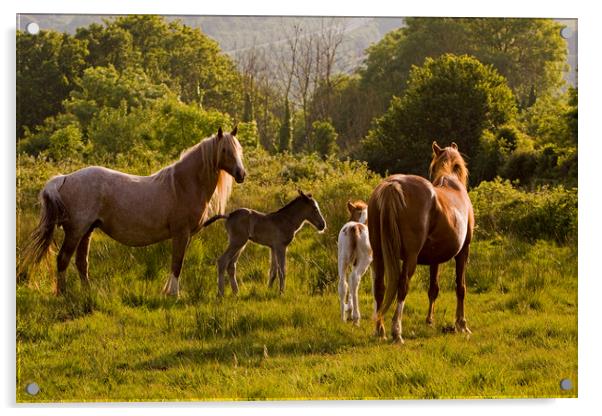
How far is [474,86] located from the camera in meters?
8.97

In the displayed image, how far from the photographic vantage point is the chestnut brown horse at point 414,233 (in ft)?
25.5

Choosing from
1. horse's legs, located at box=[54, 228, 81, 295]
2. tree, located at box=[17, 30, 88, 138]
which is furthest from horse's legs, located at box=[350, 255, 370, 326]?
tree, located at box=[17, 30, 88, 138]

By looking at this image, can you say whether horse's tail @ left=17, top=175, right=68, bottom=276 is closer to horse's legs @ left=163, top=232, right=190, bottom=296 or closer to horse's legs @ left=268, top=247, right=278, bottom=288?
horse's legs @ left=163, top=232, right=190, bottom=296

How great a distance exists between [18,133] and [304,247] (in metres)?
2.96

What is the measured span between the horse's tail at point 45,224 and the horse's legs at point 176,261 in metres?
1.05

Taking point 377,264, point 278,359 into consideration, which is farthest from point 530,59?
point 278,359

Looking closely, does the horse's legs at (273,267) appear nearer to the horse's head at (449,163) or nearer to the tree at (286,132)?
the tree at (286,132)

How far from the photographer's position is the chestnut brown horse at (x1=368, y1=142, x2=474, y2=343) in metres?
7.77

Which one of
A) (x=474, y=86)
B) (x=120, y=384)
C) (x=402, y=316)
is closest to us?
(x=120, y=384)

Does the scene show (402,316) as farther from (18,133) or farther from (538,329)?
(18,133)

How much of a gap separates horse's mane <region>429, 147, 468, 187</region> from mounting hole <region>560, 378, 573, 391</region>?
199 cm

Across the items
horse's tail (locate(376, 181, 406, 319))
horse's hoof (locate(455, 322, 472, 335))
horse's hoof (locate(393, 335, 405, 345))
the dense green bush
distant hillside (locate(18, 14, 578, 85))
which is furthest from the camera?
the dense green bush

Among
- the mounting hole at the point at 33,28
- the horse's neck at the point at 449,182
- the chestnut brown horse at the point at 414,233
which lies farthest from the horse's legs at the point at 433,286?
the mounting hole at the point at 33,28

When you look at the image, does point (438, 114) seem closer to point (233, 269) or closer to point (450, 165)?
point (450, 165)
